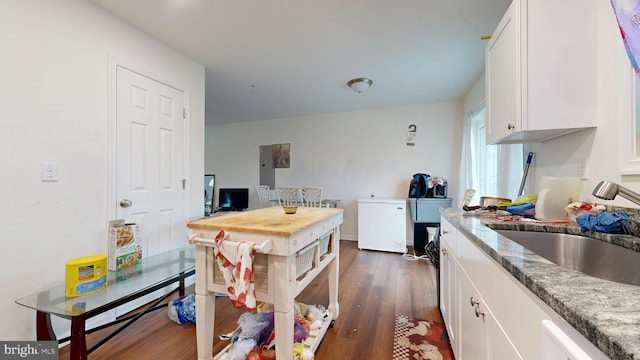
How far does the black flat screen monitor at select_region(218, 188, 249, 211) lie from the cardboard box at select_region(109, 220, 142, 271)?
126 inches

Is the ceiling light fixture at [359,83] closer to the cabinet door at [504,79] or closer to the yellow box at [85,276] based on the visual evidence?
the cabinet door at [504,79]

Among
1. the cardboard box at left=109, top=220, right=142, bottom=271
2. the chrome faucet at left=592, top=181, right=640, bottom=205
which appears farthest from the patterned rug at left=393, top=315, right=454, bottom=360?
the cardboard box at left=109, top=220, right=142, bottom=271

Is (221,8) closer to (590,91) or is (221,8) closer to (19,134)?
(19,134)

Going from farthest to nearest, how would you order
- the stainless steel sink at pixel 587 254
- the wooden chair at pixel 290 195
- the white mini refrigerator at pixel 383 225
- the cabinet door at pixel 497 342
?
the wooden chair at pixel 290 195, the white mini refrigerator at pixel 383 225, the stainless steel sink at pixel 587 254, the cabinet door at pixel 497 342

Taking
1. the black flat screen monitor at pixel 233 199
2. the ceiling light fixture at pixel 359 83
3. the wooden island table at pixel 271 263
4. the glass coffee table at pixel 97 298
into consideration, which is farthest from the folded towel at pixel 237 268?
the black flat screen monitor at pixel 233 199

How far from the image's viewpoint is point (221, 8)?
6.10 ft

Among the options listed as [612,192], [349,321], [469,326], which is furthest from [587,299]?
[349,321]

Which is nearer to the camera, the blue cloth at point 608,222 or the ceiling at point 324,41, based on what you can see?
the blue cloth at point 608,222

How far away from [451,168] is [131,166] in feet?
13.7

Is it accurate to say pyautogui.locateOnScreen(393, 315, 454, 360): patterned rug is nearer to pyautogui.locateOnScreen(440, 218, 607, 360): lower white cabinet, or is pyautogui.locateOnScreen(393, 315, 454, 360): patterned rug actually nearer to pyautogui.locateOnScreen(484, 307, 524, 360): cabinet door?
pyautogui.locateOnScreen(440, 218, 607, 360): lower white cabinet

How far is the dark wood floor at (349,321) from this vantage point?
1.62m

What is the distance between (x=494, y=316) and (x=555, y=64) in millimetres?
1255

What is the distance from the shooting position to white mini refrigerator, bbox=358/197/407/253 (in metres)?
3.76

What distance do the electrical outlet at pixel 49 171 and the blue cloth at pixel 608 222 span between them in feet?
9.75
